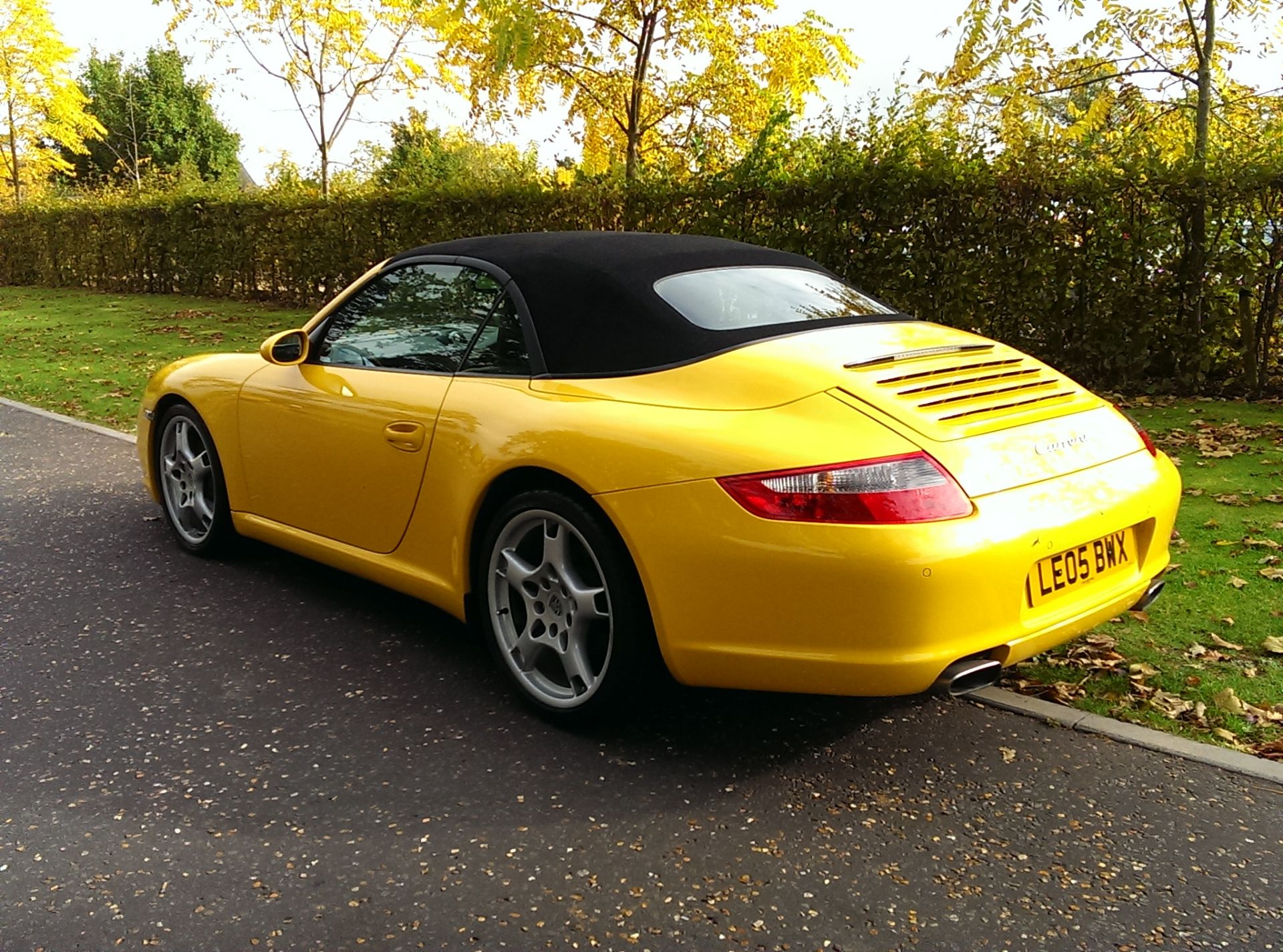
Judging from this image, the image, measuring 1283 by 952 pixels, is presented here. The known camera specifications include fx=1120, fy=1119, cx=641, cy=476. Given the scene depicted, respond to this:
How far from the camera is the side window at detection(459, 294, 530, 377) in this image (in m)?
3.63

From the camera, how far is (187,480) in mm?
Result: 5129

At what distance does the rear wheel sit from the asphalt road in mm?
897

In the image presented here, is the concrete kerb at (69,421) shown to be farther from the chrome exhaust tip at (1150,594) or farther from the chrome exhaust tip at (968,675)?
the chrome exhaust tip at (1150,594)

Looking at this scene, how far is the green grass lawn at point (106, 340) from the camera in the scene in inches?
410

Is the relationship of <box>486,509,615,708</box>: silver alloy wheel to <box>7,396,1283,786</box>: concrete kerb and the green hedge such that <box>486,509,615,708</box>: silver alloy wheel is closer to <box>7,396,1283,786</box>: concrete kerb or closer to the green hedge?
<box>7,396,1283,786</box>: concrete kerb

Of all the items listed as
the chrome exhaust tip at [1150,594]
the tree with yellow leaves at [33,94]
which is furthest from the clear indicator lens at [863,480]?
the tree with yellow leaves at [33,94]

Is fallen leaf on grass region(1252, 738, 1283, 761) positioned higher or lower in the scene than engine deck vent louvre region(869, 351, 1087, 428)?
lower

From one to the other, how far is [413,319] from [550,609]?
1325 mm

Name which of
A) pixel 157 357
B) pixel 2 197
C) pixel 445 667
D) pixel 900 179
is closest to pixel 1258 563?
pixel 445 667

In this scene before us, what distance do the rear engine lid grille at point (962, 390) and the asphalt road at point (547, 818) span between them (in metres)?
0.98

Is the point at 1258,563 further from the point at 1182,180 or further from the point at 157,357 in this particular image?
the point at 157,357

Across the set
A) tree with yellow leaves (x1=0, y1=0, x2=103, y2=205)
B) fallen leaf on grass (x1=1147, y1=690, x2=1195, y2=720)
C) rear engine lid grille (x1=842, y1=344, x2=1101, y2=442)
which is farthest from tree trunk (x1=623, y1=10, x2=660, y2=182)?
tree with yellow leaves (x1=0, y1=0, x2=103, y2=205)

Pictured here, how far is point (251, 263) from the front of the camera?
757 inches

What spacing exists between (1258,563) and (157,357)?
11630 mm
